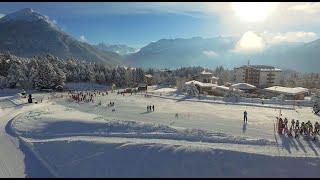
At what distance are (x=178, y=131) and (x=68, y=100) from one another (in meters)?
28.1

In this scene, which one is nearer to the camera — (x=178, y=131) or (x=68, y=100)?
(x=178, y=131)

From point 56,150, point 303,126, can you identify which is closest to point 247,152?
point 303,126

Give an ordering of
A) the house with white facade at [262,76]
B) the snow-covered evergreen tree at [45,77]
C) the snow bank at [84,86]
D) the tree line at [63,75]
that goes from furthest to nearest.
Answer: the house with white facade at [262,76], the snow bank at [84,86], the tree line at [63,75], the snow-covered evergreen tree at [45,77]

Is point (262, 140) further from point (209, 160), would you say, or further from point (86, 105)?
point (86, 105)

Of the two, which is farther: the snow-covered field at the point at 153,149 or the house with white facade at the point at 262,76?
the house with white facade at the point at 262,76

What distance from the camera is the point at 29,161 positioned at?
71.2 ft

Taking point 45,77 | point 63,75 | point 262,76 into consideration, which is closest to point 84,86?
point 63,75

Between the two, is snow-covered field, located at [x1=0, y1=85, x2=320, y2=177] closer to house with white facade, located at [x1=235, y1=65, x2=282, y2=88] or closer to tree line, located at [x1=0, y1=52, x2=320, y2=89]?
tree line, located at [x1=0, y1=52, x2=320, y2=89]

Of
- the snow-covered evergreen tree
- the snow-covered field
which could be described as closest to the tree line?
the snow-covered evergreen tree

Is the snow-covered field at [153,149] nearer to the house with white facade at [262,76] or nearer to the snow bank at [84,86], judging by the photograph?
the snow bank at [84,86]

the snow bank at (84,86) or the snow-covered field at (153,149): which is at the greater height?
the snow bank at (84,86)

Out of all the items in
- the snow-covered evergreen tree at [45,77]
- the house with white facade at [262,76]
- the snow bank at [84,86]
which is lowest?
the snow bank at [84,86]

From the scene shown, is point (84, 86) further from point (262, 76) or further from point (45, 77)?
point (262, 76)

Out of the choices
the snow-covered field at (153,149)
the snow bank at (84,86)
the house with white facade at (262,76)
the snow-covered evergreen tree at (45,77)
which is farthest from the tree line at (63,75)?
the snow-covered field at (153,149)
